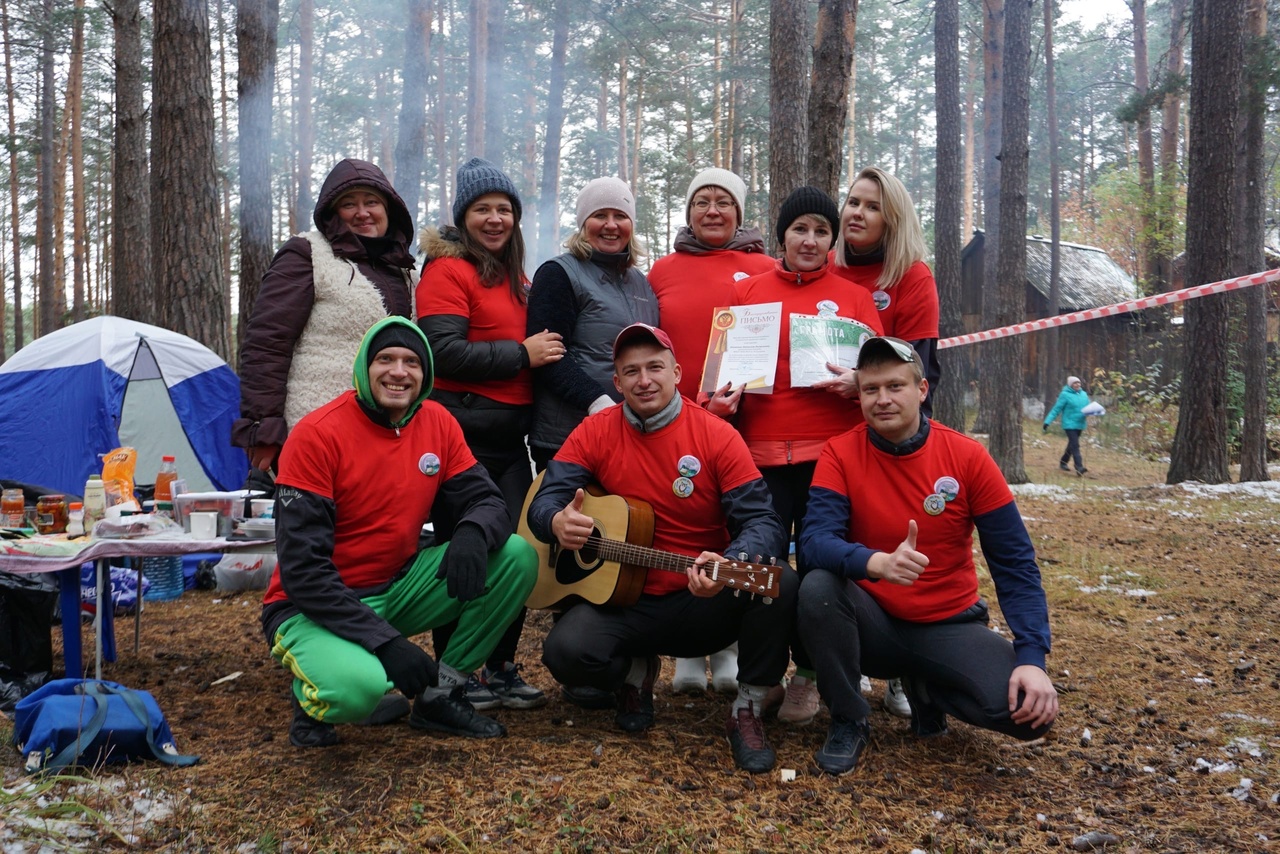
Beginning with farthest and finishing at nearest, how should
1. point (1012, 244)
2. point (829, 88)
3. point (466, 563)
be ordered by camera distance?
point (1012, 244) → point (829, 88) → point (466, 563)

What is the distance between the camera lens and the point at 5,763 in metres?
3.20

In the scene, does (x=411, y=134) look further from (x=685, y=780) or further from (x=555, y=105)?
(x=685, y=780)

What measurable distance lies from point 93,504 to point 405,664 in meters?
2.15

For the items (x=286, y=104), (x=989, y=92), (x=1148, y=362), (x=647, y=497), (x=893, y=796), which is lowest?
(x=893, y=796)

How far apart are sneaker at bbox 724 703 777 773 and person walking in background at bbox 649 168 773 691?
77 centimetres

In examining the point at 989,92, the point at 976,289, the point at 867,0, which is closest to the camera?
the point at 989,92

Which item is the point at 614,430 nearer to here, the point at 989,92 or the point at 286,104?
the point at 989,92

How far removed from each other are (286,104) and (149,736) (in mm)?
36996

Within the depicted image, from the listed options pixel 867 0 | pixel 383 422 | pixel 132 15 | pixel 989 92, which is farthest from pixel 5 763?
pixel 867 0

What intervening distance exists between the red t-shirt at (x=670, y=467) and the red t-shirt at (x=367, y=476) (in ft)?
1.75

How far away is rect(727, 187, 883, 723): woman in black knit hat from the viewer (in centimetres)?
376

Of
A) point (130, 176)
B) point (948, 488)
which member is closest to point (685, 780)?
point (948, 488)

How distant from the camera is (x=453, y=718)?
3.59m

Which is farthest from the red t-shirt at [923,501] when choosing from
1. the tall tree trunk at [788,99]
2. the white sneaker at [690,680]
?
the tall tree trunk at [788,99]
